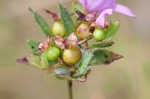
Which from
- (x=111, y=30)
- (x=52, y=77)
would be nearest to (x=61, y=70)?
(x=111, y=30)

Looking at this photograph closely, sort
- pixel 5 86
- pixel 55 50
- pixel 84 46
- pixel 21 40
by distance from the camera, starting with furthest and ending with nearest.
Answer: pixel 21 40 → pixel 5 86 → pixel 84 46 → pixel 55 50

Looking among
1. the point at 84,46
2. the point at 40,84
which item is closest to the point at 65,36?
the point at 84,46

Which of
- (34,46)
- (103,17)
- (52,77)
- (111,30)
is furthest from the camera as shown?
(52,77)

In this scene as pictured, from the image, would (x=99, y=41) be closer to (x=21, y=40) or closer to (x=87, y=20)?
(x=87, y=20)

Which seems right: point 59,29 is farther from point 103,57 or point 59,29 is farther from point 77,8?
point 103,57

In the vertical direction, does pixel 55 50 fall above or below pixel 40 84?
above

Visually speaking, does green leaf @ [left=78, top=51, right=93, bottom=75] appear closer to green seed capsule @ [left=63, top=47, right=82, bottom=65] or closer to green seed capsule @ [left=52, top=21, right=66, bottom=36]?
green seed capsule @ [left=63, top=47, right=82, bottom=65]
